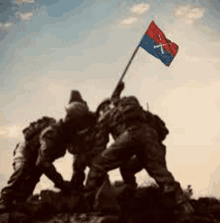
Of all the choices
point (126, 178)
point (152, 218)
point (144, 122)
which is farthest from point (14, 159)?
point (152, 218)

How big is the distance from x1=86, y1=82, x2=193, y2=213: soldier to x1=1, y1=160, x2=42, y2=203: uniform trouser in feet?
5.95

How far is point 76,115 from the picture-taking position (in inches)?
260

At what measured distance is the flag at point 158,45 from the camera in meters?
7.90

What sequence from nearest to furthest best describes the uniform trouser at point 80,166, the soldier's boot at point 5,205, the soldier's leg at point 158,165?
the soldier's leg at point 158,165
the soldier's boot at point 5,205
the uniform trouser at point 80,166

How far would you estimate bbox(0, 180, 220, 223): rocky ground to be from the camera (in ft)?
16.9

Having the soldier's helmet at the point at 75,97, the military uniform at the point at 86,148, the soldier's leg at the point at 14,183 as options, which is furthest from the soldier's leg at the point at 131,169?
the soldier's leg at the point at 14,183

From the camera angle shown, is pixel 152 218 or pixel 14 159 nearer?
pixel 152 218

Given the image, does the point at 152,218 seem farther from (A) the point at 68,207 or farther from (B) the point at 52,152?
(B) the point at 52,152

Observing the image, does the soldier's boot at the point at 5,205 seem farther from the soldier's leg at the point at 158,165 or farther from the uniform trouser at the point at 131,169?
the soldier's leg at the point at 158,165

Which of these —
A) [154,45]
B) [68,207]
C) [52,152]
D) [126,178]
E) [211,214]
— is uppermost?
[154,45]

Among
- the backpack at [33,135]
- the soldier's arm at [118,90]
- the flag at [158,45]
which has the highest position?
the flag at [158,45]

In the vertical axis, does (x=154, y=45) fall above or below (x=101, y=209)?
above

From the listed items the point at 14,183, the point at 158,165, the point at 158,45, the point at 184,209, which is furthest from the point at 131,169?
the point at 158,45

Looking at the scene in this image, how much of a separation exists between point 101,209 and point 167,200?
3.85 ft
